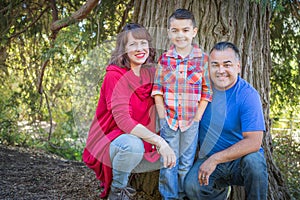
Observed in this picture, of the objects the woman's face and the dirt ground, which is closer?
the woman's face

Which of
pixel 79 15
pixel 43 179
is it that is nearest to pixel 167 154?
pixel 43 179

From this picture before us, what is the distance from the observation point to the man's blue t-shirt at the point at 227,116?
8.80 ft

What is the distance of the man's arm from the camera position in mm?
2605

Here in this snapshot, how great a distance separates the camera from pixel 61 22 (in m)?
4.05

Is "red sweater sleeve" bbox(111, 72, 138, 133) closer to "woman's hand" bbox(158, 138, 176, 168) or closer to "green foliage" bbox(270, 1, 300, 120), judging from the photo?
"woman's hand" bbox(158, 138, 176, 168)

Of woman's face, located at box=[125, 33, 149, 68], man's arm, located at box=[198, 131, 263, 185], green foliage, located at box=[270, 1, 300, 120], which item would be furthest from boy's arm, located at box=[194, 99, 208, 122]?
green foliage, located at box=[270, 1, 300, 120]

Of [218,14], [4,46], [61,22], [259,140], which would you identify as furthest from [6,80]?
[259,140]

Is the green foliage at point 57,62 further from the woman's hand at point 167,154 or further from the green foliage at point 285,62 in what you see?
the green foliage at point 285,62

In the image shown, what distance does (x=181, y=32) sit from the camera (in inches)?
107

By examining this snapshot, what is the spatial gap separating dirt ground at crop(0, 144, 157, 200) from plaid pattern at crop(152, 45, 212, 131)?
85 centimetres

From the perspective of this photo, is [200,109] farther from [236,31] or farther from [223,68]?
[236,31]

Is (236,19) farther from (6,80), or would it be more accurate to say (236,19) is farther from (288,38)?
(6,80)

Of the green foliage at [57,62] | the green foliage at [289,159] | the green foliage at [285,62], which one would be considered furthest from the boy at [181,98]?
the green foliage at [285,62]

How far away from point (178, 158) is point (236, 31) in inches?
45.5
